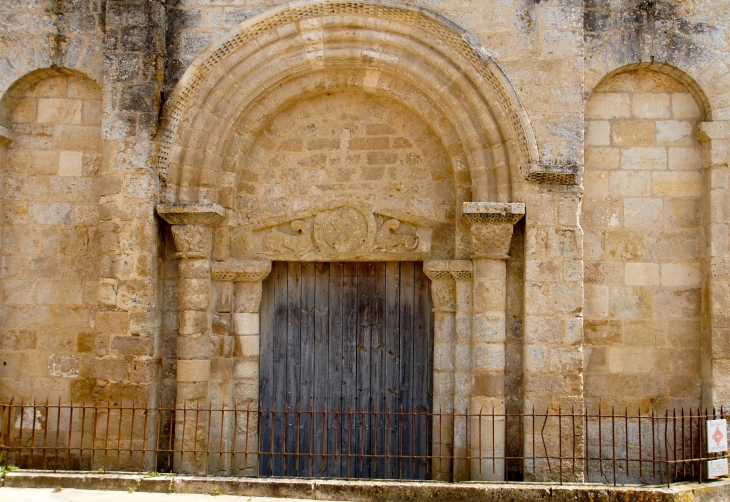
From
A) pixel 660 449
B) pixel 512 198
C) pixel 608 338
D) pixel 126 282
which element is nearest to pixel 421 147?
pixel 512 198

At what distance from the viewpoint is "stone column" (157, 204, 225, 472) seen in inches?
251

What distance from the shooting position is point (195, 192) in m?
6.61

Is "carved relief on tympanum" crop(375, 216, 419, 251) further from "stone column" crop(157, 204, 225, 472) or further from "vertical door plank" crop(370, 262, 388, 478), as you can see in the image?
"stone column" crop(157, 204, 225, 472)

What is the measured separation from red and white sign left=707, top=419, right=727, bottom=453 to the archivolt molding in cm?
270

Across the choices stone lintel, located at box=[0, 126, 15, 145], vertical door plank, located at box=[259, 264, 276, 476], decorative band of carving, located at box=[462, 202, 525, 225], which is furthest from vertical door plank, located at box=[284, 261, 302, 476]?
stone lintel, located at box=[0, 126, 15, 145]

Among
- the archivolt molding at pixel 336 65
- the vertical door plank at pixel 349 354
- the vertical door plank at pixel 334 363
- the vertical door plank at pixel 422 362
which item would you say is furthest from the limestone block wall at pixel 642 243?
the vertical door plank at pixel 334 363

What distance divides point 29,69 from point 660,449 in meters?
7.06

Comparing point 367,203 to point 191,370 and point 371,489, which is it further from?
point 371,489

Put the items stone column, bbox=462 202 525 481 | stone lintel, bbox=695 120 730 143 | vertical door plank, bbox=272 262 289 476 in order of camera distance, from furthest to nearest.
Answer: vertical door plank, bbox=272 262 289 476 < stone lintel, bbox=695 120 730 143 < stone column, bbox=462 202 525 481

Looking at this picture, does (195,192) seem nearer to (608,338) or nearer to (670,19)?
(608,338)

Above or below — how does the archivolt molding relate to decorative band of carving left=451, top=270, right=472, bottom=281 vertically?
above

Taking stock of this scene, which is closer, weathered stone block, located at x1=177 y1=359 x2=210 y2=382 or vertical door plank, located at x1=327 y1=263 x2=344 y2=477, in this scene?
weathered stone block, located at x1=177 y1=359 x2=210 y2=382

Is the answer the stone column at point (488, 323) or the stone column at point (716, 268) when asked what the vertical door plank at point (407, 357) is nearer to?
the stone column at point (488, 323)

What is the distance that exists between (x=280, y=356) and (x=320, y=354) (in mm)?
406
